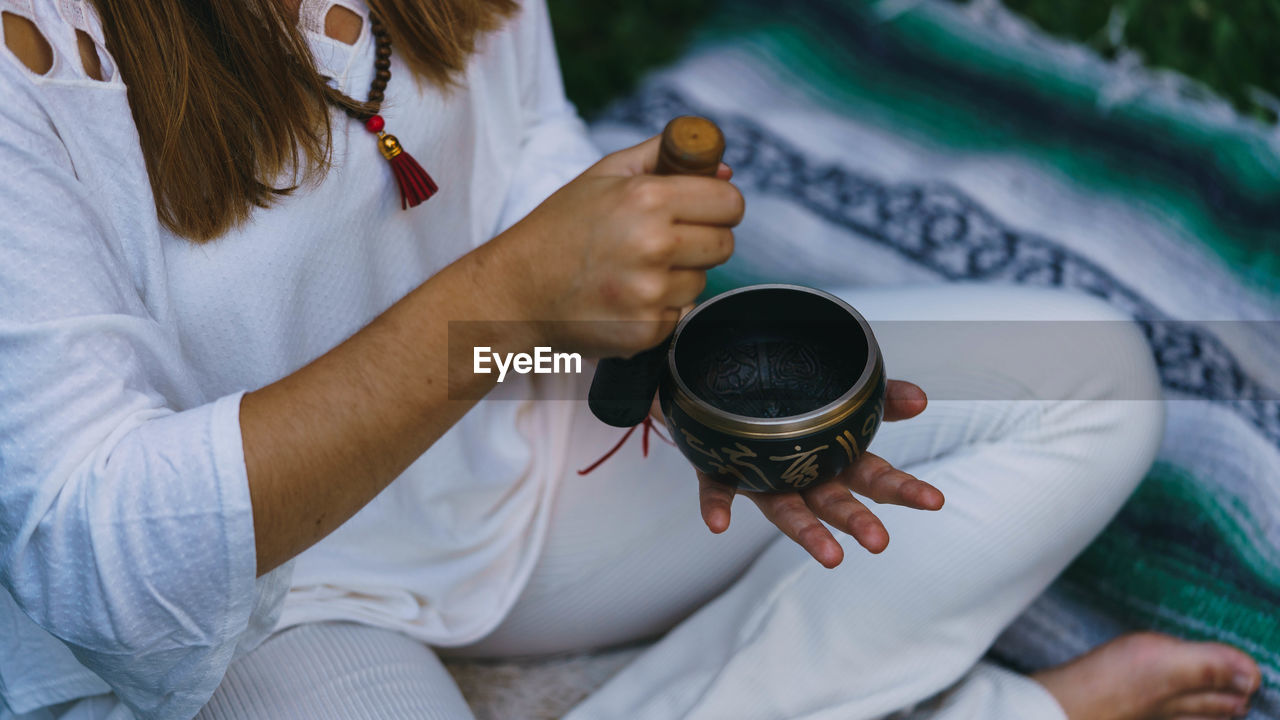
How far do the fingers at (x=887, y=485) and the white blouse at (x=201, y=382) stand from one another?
0.35 metres

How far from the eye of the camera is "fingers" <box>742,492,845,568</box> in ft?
2.82

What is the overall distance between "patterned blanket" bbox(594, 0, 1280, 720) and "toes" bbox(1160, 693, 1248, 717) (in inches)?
1.8

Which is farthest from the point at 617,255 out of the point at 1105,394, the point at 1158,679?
the point at 1158,679

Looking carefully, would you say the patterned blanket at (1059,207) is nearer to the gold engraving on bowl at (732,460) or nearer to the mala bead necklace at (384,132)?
the gold engraving on bowl at (732,460)

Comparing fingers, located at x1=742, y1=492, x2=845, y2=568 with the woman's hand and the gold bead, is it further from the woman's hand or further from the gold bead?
the gold bead

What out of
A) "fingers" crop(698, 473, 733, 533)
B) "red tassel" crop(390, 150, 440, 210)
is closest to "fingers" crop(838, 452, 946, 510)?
"fingers" crop(698, 473, 733, 533)

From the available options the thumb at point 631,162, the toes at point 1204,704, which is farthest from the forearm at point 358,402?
the toes at point 1204,704

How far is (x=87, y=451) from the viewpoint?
745 millimetres

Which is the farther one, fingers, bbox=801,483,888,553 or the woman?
fingers, bbox=801,483,888,553

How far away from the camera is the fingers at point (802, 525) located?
2.82 ft

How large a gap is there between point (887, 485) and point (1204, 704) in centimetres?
62

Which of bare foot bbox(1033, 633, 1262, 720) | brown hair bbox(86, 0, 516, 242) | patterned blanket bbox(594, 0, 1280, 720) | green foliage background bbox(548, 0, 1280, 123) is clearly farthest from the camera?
green foliage background bbox(548, 0, 1280, 123)

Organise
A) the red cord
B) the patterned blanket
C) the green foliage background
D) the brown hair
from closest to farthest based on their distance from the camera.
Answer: the brown hair < the red cord < the patterned blanket < the green foliage background

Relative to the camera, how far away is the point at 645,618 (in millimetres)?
1223
